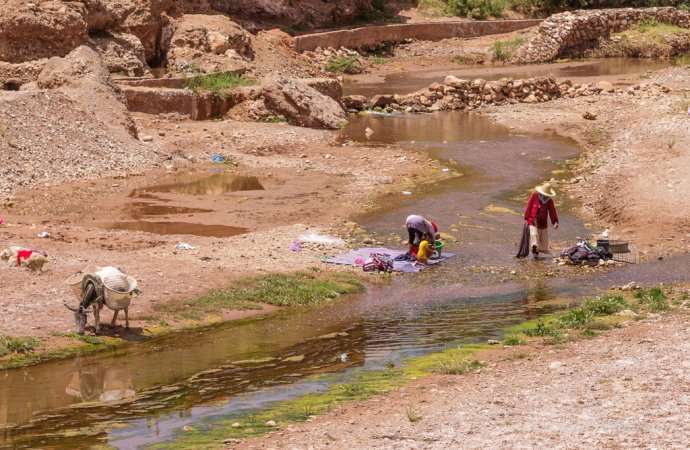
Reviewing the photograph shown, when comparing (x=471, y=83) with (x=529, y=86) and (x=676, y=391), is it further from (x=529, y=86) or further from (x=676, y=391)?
(x=676, y=391)

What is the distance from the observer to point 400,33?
48125 mm

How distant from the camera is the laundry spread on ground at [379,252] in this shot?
51.0 ft

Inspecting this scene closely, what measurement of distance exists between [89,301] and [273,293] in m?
2.89

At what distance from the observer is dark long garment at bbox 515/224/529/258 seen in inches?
631

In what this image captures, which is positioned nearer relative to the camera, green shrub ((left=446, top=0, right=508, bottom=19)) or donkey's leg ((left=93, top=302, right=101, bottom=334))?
donkey's leg ((left=93, top=302, right=101, bottom=334))

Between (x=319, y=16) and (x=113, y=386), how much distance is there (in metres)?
39.1

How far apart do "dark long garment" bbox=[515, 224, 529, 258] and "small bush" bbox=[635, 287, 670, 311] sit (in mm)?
2648

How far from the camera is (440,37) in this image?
1939 inches

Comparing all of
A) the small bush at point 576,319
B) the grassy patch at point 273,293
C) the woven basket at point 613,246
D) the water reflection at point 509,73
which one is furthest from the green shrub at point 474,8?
the small bush at point 576,319

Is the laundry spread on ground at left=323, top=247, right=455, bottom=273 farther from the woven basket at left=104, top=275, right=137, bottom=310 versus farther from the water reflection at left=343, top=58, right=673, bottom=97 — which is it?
the water reflection at left=343, top=58, right=673, bottom=97

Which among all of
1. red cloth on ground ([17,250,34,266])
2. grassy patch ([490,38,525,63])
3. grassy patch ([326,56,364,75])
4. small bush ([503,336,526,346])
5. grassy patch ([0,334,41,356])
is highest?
grassy patch ([490,38,525,63])

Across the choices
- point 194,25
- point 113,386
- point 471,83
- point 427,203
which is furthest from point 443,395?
point 194,25

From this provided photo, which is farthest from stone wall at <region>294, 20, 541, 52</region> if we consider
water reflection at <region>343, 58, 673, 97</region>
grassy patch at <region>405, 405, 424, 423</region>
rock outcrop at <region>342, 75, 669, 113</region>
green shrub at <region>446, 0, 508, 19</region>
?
grassy patch at <region>405, 405, 424, 423</region>

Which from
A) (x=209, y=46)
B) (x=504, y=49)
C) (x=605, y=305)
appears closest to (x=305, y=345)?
(x=605, y=305)
